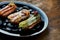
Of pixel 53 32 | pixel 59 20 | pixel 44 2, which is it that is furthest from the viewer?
pixel 44 2

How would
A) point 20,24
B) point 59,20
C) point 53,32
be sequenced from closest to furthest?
point 20,24, point 53,32, point 59,20

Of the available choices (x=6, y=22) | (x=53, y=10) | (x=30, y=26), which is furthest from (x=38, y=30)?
(x=53, y=10)

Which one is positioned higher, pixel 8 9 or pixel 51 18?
pixel 8 9

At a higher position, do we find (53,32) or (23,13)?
(23,13)

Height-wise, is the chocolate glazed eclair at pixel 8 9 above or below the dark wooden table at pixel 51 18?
above

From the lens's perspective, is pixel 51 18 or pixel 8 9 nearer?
pixel 8 9

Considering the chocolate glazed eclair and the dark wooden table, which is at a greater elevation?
the chocolate glazed eclair

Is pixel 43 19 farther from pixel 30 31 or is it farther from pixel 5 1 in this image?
pixel 5 1

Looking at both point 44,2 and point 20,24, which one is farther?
point 44,2
